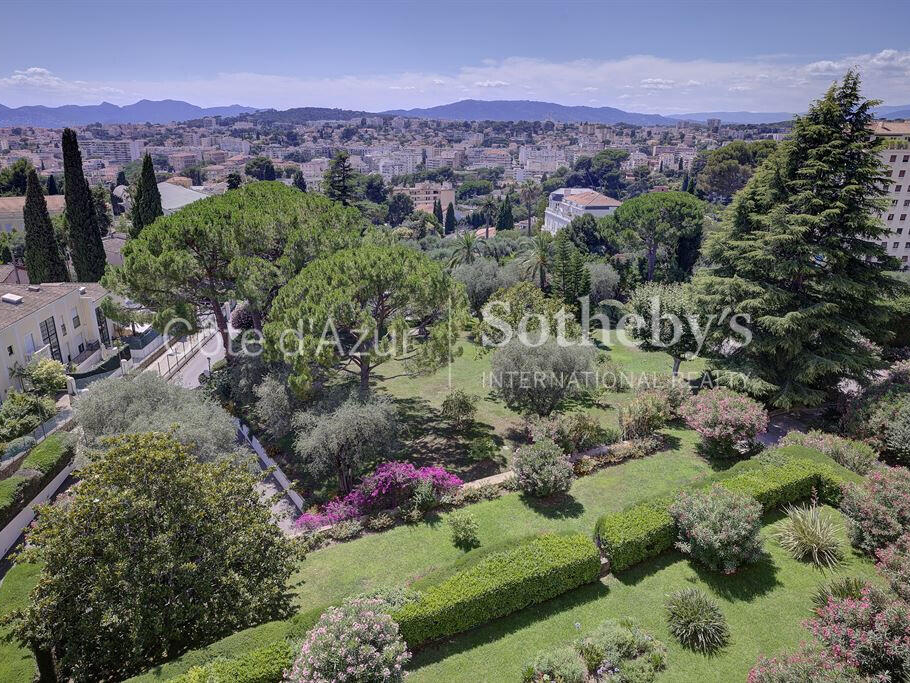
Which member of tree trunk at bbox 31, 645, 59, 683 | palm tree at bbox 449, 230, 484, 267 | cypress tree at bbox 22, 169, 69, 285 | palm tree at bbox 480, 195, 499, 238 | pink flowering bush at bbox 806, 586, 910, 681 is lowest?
palm tree at bbox 480, 195, 499, 238

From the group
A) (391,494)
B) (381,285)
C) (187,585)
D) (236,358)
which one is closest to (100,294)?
(236,358)

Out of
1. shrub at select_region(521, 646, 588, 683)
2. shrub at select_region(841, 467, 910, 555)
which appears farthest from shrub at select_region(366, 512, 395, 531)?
shrub at select_region(841, 467, 910, 555)

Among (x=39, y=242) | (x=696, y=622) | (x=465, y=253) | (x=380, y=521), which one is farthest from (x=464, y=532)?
(x=39, y=242)

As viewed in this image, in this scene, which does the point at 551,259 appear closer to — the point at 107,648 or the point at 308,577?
the point at 308,577

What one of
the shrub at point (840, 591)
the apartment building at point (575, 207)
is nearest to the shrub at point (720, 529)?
the shrub at point (840, 591)

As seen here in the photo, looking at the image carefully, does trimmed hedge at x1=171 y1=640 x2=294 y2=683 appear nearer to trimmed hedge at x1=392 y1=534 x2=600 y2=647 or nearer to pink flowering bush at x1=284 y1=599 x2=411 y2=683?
pink flowering bush at x1=284 y1=599 x2=411 y2=683

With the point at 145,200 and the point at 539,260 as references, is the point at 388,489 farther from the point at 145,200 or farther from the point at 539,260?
the point at 145,200

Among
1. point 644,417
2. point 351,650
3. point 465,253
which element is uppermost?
point 465,253

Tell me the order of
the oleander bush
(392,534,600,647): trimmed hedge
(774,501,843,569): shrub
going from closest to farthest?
the oleander bush, (392,534,600,647): trimmed hedge, (774,501,843,569): shrub
